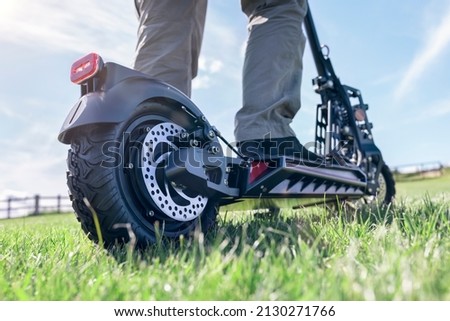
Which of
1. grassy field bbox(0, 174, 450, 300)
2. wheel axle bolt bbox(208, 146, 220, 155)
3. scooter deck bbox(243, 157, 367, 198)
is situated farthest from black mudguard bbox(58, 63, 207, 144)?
scooter deck bbox(243, 157, 367, 198)

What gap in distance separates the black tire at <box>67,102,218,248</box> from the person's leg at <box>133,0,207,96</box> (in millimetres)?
526

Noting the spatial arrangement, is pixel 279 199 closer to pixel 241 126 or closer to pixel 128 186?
pixel 241 126

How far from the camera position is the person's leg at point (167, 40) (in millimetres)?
2393

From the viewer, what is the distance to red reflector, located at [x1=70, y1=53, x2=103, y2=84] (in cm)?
171

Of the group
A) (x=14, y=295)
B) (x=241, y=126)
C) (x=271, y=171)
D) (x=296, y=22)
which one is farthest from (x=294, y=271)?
(x=296, y=22)

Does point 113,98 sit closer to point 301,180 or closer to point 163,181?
point 163,181

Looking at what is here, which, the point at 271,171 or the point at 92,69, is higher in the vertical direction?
the point at 92,69

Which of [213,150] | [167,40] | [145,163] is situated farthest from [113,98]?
[167,40]

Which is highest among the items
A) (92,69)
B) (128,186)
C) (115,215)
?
(92,69)

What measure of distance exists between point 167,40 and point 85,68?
75 centimetres

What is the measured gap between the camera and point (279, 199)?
8.19 ft

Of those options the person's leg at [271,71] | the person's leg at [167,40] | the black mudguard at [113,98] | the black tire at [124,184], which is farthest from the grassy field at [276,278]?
the person's leg at [167,40]

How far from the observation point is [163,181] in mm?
1829
